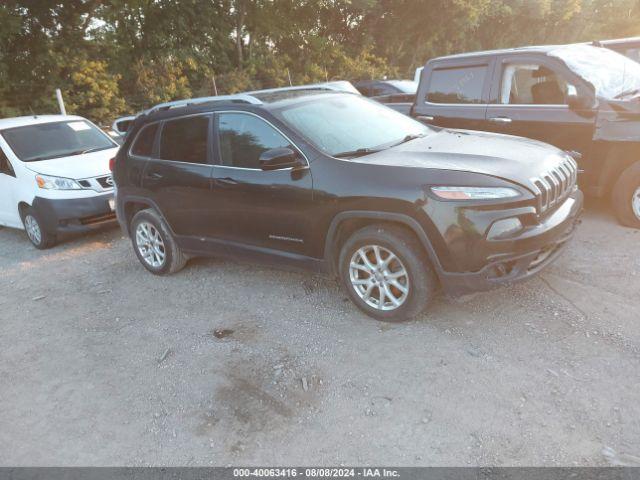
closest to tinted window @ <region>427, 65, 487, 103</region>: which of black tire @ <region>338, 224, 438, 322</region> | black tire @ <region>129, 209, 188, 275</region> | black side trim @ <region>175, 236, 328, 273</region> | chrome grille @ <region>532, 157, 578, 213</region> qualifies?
chrome grille @ <region>532, 157, 578, 213</region>

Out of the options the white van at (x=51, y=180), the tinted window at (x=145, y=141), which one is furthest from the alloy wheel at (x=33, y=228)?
the tinted window at (x=145, y=141)

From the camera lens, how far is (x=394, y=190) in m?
3.61

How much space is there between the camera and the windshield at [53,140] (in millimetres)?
7293

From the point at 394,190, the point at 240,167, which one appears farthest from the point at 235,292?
the point at 394,190

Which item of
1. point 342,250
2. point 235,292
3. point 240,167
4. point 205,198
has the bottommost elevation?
point 235,292

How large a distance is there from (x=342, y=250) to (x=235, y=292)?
4.69 ft

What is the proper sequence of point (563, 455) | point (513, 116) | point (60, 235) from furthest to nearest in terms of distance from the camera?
point (60, 235)
point (513, 116)
point (563, 455)

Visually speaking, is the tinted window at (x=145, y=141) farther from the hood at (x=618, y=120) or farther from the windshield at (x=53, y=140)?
the hood at (x=618, y=120)

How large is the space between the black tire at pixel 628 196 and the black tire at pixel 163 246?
14.8 ft

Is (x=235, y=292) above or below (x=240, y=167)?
below

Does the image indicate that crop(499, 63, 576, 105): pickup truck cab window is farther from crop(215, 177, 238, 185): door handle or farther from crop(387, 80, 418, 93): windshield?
crop(387, 80, 418, 93): windshield

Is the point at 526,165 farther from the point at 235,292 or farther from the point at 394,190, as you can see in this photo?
the point at 235,292

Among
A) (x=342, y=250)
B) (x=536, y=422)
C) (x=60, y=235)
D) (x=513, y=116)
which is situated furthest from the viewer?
(x=60, y=235)

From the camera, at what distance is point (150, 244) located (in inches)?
220
